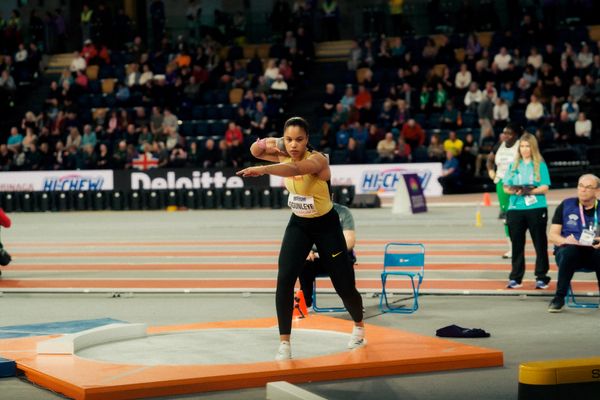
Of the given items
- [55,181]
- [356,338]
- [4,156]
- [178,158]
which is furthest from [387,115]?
[356,338]

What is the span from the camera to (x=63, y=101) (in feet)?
115

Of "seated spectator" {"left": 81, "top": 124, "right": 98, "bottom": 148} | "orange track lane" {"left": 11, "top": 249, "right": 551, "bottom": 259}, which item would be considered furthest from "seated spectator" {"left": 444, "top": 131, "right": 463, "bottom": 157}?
"orange track lane" {"left": 11, "top": 249, "right": 551, "bottom": 259}

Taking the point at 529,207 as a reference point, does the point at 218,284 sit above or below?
below

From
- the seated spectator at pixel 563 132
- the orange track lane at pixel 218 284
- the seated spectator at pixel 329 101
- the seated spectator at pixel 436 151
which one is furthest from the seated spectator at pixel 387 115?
the orange track lane at pixel 218 284

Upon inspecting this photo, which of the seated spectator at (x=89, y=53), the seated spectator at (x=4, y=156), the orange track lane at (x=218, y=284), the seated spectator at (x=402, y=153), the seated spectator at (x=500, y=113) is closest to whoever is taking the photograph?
the orange track lane at (x=218, y=284)

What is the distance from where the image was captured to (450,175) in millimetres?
27828

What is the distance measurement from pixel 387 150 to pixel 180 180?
5459 mm

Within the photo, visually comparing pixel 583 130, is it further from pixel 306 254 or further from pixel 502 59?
pixel 306 254

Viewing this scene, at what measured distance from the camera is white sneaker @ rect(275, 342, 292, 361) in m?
8.12

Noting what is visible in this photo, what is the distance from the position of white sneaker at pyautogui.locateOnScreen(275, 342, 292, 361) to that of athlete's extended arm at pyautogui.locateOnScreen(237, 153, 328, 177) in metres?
1.29

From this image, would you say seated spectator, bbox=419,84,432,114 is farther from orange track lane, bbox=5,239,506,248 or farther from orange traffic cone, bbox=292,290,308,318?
orange traffic cone, bbox=292,290,308,318

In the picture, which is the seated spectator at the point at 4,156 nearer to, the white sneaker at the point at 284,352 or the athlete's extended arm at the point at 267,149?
the athlete's extended arm at the point at 267,149

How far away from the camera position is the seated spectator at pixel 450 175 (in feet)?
90.4

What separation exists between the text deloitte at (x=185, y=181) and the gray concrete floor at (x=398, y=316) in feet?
22.3
